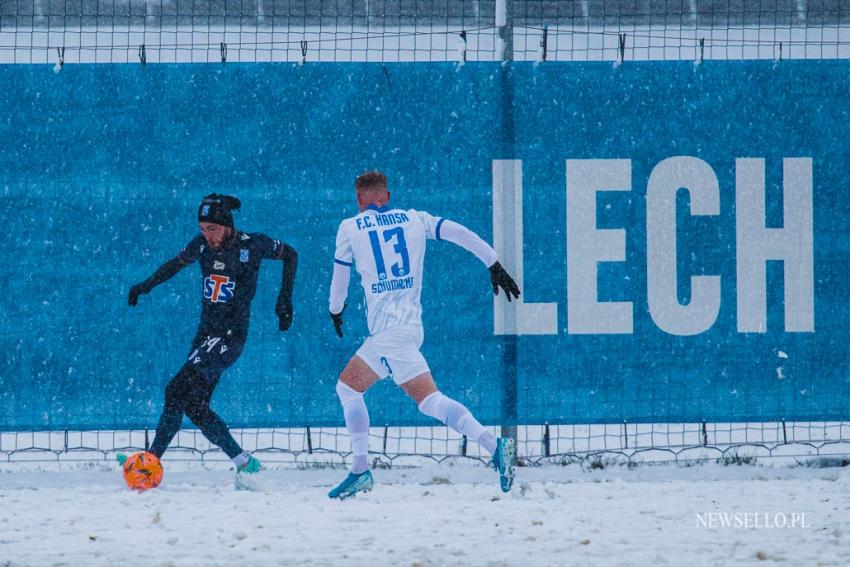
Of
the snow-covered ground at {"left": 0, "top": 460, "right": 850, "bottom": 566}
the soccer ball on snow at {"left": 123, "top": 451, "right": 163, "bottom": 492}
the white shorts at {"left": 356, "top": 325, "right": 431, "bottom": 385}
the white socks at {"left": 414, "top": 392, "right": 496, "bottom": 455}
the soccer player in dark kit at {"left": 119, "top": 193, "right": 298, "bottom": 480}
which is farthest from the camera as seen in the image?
the soccer player in dark kit at {"left": 119, "top": 193, "right": 298, "bottom": 480}

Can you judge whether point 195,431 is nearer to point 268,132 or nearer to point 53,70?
point 268,132

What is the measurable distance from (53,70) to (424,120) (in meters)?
2.55

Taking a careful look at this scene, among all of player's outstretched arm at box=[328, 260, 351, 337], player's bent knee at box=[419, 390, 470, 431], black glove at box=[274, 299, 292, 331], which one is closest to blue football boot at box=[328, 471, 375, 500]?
player's bent knee at box=[419, 390, 470, 431]

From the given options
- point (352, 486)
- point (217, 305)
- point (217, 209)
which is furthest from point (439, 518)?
point (217, 209)

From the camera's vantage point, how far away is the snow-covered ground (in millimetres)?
5438

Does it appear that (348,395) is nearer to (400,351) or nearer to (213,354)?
(400,351)

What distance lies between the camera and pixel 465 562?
17.3 ft

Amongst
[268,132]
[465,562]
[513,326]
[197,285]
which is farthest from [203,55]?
[465,562]

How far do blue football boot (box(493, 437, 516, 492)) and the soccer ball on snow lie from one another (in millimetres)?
2167

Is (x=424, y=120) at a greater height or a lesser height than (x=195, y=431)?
greater

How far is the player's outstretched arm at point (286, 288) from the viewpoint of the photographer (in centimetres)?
756

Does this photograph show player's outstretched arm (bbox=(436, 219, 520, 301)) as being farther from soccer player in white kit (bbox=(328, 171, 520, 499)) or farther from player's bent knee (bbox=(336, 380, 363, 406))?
player's bent knee (bbox=(336, 380, 363, 406))

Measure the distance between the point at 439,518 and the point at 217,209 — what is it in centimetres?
257

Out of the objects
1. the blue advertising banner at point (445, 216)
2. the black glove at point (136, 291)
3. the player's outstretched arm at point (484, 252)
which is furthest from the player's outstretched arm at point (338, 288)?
the black glove at point (136, 291)
